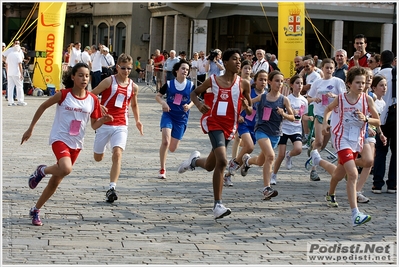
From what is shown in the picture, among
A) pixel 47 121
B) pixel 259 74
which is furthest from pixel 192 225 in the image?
pixel 47 121

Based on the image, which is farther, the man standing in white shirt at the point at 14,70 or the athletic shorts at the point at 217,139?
the man standing in white shirt at the point at 14,70

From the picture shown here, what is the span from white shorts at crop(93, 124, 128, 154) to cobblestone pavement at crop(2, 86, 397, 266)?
2.03ft

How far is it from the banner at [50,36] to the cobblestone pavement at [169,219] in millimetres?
14475

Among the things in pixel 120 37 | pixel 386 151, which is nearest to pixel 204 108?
pixel 386 151

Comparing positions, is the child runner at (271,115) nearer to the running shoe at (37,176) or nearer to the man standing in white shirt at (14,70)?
the running shoe at (37,176)

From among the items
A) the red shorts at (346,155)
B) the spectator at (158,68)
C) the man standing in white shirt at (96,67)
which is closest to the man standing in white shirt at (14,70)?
the man standing in white shirt at (96,67)

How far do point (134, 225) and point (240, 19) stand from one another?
138 feet

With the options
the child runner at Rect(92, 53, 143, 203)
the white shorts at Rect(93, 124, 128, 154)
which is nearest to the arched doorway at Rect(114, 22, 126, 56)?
the child runner at Rect(92, 53, 143, 203)

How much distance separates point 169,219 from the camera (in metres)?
8.88

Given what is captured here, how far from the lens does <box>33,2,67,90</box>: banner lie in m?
27.7

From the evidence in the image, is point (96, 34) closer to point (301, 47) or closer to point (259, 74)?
point (301, 47)

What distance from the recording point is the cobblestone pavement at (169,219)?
282 inches

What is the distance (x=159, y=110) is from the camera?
25.5m

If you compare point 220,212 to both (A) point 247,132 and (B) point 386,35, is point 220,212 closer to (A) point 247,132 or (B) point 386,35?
(A) point 247,132
